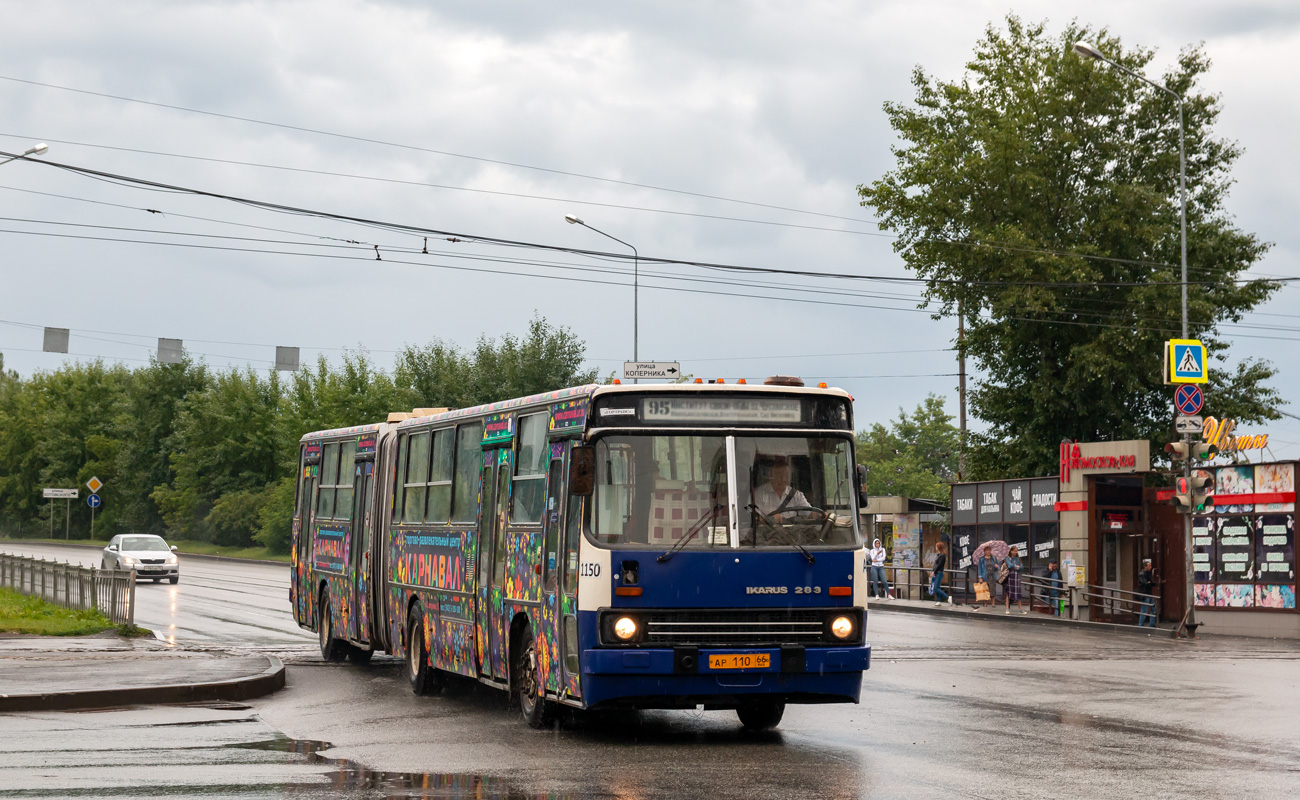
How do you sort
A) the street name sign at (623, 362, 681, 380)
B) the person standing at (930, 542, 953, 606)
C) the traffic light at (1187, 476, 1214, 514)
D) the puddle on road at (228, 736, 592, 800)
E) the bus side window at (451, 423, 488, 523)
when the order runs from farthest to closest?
the person standing at (930, 542, 953, 606), the traffic light at (1187, 476, 1214, 514), the street name sign at (623, 362, 681, 380), the bus side window at (451, 423, 488, 523), the puddle on road at (228, 736, 592, 800)

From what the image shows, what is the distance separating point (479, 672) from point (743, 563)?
3941mm

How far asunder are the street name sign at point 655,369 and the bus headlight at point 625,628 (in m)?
13.6

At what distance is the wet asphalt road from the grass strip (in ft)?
14.9

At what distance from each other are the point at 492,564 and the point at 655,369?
526 inches

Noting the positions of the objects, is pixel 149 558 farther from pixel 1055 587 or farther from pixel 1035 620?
pixel 1055 587

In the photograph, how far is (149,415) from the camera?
307 feet

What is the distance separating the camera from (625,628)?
40.2ft

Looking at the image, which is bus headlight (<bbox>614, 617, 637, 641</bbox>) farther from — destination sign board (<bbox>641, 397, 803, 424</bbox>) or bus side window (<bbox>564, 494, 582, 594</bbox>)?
destination sign board (<bbox>641, 397, 803, 424</bbox>)

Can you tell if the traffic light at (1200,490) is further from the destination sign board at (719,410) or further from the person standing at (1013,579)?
the destination sign board at (719,410)

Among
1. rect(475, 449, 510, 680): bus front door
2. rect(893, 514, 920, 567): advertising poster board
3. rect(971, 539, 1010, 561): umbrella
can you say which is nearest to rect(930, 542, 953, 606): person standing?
rect(971, 539, 1010, 561): umbrella

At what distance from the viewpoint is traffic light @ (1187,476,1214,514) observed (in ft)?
105

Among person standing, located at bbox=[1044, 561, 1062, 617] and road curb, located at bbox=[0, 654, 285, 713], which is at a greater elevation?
person standing, located at bbox=[1044, 561, 1062, 617]

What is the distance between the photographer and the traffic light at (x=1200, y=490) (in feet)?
105

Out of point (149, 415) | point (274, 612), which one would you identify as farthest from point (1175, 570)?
point (149, 415)
